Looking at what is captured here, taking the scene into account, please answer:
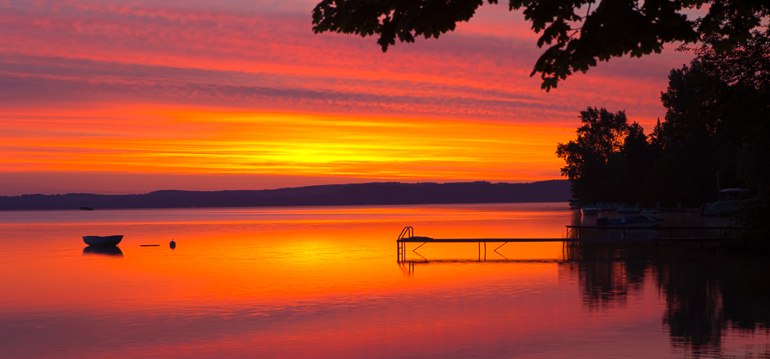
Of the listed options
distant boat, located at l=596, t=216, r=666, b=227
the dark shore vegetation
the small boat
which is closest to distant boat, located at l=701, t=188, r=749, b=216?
the dark shore vegetation

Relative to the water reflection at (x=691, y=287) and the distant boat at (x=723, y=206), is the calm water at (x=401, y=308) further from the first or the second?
the distant boat at (x=723, y=206)

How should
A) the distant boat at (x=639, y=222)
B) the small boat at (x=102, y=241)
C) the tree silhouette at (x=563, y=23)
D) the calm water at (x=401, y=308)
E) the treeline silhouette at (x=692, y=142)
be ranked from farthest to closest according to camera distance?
the small boat at (x=102, y=241), the distant boat at (x=639, y=222), the treeline silhouette at (x=692, y=142), the calm water at (x=401, y=308), the tree silhouette at (x=563, y=23)

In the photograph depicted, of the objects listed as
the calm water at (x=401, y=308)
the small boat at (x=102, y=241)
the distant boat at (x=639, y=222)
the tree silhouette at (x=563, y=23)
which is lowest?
the small boat at (x=102, y=241)

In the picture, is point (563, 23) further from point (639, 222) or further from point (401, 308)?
point (639, 222)

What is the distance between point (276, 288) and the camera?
23859mm

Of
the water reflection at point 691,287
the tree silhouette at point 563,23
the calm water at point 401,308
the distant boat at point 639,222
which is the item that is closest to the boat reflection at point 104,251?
the calm water at point 401,308

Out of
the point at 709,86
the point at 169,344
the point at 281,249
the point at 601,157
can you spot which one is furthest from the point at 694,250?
the point at 601,157

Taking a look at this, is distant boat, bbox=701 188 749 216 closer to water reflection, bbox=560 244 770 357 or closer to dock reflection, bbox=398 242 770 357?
dock reflection, bbox=398 242 770 357

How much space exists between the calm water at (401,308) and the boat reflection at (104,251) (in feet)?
32.6

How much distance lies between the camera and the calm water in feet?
43.8

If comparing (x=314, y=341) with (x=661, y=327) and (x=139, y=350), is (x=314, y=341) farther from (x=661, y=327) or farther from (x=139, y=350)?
(x=661, y=327)

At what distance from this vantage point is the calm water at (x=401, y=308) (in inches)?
525

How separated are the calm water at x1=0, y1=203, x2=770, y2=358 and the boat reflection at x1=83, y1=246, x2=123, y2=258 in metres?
9.94

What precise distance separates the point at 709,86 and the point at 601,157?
346 ft
